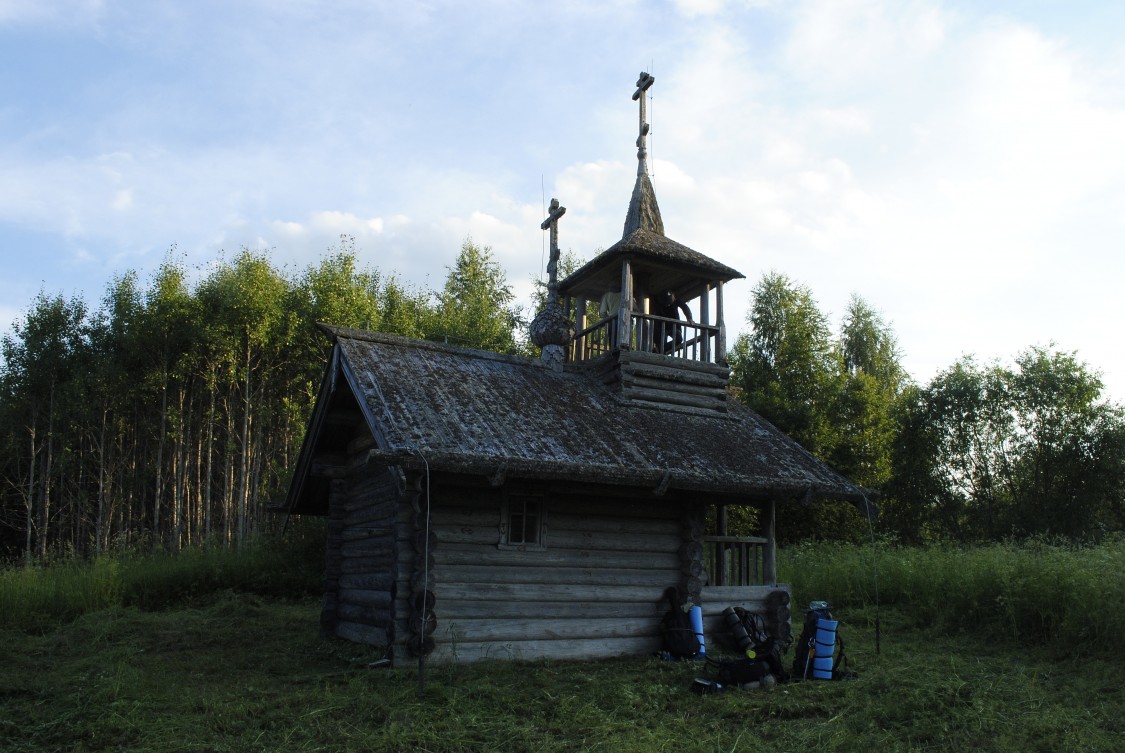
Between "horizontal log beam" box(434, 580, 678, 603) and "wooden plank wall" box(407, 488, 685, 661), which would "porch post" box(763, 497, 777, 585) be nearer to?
"wooden plank wall" box(407, 488, 685, 661)

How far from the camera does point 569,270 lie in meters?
39.6

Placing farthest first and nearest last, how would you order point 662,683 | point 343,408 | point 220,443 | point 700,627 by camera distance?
point 220,443 → point 343,408 → point 700,627 → point 662,683

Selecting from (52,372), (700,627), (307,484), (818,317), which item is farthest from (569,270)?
(700,627)

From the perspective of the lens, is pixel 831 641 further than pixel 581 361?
No

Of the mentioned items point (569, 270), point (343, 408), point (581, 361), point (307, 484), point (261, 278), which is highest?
point (569, 270)

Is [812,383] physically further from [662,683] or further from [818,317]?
[662,683]

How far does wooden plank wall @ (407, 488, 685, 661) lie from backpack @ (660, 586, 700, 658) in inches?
7.2

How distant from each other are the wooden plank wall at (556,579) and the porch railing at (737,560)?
1576 mm

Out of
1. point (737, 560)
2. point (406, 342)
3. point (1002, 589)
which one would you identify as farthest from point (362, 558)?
point (1002, 589)

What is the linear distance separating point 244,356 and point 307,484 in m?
13.3

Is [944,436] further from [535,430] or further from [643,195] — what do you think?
[535,430]

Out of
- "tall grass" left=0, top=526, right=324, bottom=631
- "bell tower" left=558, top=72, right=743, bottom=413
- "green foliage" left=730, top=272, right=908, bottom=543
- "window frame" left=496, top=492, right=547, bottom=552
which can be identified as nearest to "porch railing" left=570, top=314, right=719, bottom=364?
"bell tower" left=558, top=72, right=743, bottom=413

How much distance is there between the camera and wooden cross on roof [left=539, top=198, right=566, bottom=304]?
17.0 metres

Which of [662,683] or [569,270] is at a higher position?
[569,270]
